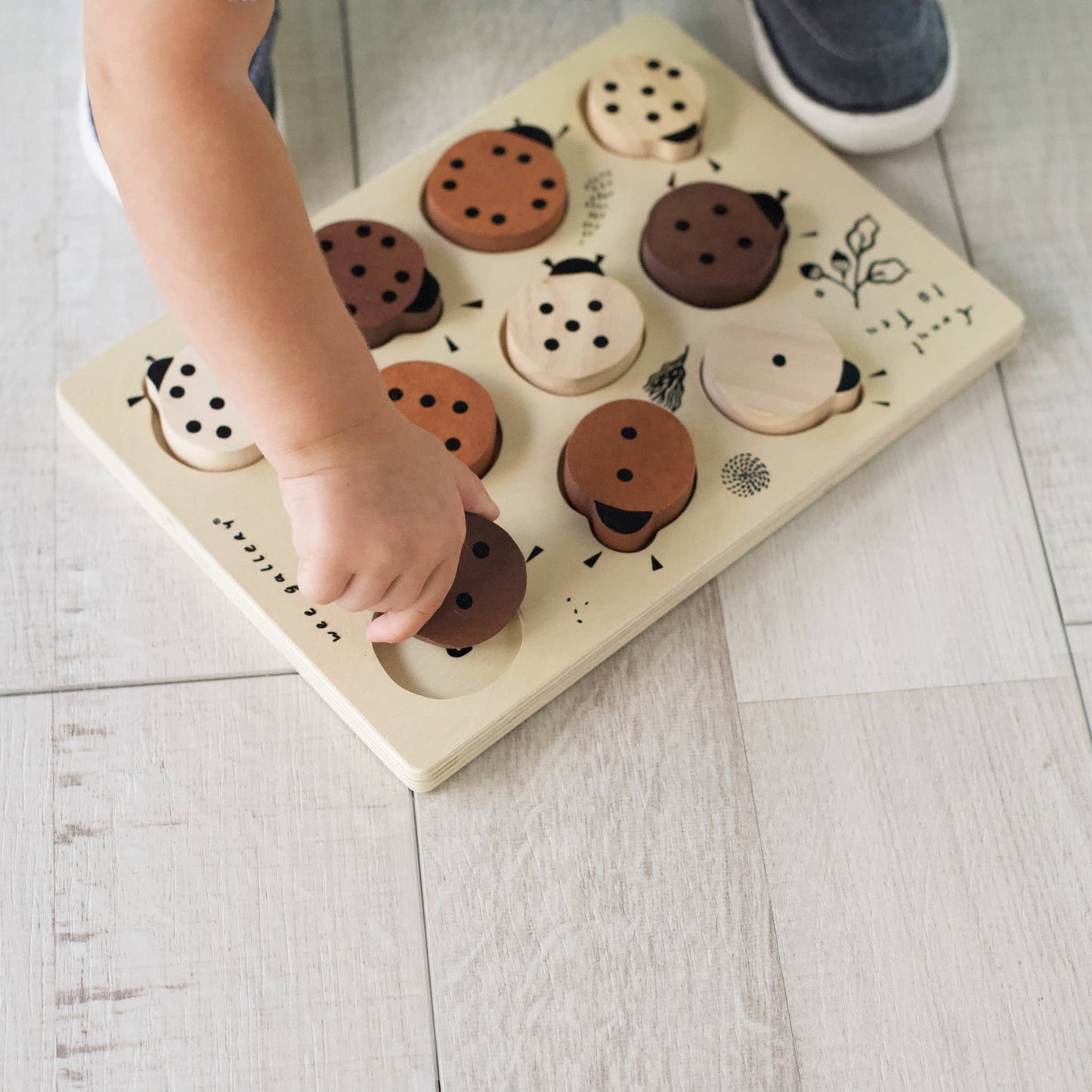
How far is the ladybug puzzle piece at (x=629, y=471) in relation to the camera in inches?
20.0

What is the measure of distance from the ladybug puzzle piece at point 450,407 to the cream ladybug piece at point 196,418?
69mm

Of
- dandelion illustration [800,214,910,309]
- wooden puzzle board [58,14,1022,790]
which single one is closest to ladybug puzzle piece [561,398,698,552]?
wooden puzzle board [58,14,1022,790]

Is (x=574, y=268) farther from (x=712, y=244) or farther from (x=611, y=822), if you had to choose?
(x=611, y=822)

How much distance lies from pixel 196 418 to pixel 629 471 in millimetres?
189

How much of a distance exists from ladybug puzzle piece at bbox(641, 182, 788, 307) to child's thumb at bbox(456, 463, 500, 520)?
0.16 metres

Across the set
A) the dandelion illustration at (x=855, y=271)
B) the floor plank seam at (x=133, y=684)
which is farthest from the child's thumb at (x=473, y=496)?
the dandelion illustration at (x=855, y=271)

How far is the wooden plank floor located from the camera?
456 millimetres

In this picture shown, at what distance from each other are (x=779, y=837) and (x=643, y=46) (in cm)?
42

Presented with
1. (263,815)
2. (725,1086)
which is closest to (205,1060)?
(263,815)

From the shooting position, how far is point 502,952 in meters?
0.47

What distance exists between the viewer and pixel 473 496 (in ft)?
1.58

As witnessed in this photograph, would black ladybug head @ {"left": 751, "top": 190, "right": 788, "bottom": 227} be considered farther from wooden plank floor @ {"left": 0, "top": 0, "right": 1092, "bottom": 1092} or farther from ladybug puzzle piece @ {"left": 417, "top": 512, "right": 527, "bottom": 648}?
ladybug puzzle piece @ {"left": 417, "top": 512, "right": 527, "bottom": 648}

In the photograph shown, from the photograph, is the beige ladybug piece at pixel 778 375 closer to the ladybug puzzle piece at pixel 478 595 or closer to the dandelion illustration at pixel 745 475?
the dandelion illustration at pixel 745 475

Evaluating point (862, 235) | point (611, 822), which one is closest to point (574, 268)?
point (862, 235)
